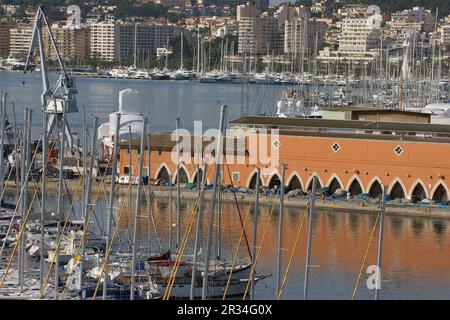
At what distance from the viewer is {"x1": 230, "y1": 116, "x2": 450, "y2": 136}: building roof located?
18.3 m

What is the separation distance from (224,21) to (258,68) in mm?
27282

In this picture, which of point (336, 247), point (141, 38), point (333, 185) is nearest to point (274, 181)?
point (333, 185)

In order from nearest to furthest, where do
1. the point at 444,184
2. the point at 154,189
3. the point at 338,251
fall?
the point at 338,251 < the point at 444,184 < the point at 154,189

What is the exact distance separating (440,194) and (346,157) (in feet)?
4.64

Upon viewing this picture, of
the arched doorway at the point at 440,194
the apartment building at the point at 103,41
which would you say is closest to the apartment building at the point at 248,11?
the apartment building at the point at 103,41

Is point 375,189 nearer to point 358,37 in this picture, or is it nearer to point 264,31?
point 358,37

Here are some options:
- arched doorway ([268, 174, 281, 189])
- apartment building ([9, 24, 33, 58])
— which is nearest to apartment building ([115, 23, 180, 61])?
apartment building ([9, 24, 33, 58])

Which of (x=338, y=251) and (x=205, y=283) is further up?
(x=205, y=283)

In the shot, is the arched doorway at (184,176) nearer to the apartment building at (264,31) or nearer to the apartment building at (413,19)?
the apartment building at (264,31)

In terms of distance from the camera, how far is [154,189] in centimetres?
1823

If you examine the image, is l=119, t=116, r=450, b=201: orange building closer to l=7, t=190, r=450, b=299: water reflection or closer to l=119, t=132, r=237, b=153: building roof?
l=119, t=132, r=237, b=153: building roof

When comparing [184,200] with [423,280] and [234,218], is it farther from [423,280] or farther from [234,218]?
[423,280]

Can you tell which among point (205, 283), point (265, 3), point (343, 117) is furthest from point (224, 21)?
point (205, 283)

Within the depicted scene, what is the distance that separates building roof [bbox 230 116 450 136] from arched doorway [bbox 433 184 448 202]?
112cm
